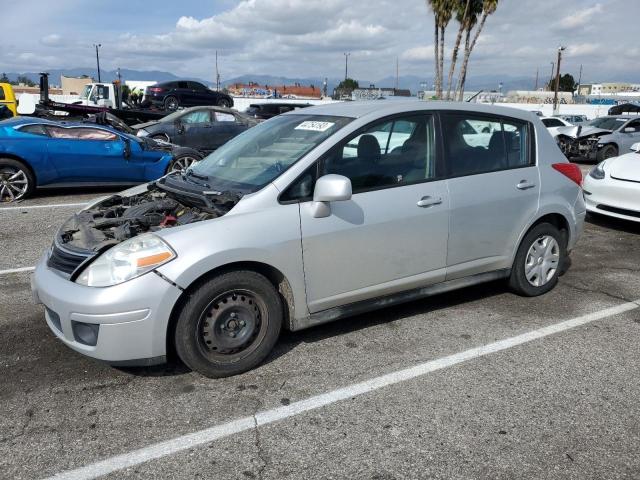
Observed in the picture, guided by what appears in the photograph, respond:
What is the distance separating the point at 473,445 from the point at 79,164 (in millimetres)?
8311

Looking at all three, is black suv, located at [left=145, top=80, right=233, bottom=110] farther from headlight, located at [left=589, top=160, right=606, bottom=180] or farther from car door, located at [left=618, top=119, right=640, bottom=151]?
headlight, located at [left=589, top=160, right=606, bottom=180]

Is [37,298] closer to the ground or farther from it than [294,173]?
closer to the ground

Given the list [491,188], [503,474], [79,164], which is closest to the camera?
[503,474]

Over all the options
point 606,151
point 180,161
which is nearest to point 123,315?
point 180,161

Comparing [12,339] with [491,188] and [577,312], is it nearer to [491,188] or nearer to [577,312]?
[491,188]

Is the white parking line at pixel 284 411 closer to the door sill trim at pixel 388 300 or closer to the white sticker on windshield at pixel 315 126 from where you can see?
the door sill trim at pixel 388 300

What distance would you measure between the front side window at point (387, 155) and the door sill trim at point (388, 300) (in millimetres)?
800

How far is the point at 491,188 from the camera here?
14.3ft

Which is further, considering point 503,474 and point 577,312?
point 577,312

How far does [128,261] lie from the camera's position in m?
3.12

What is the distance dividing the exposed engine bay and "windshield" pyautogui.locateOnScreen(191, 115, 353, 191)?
0.90ft

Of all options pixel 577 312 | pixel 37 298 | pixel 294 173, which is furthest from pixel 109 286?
pixel 577 312

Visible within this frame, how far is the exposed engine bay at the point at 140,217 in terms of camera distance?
347 centimetres

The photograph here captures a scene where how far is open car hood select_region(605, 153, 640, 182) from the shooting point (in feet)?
23.8
